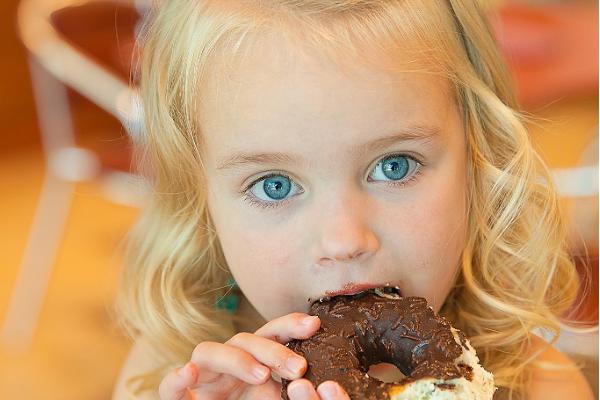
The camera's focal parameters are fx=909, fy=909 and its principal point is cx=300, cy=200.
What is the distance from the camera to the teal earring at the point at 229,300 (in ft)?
4.88

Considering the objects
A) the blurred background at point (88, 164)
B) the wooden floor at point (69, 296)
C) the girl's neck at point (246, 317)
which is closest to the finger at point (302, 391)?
the girl's neck at point (246, 317)

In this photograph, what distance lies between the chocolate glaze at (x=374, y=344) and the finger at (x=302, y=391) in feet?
0.07

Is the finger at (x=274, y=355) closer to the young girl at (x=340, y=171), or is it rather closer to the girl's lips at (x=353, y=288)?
the young girl at (x=340, y=171)

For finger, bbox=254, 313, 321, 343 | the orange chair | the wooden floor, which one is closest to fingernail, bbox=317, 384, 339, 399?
finger, bbox=254, 313, 321, 343

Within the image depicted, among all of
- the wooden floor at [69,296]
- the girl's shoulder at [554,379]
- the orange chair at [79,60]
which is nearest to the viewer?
the girl's shoulder at [554,379]

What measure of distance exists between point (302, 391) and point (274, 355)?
0.10 meters

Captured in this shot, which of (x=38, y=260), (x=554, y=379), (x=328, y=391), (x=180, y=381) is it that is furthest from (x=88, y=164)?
(x=328, y=391)

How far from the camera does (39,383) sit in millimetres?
2398

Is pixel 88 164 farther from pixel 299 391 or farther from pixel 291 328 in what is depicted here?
pixel 299 391

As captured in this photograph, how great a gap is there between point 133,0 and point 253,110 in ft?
3.07

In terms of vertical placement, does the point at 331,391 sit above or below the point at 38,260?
below

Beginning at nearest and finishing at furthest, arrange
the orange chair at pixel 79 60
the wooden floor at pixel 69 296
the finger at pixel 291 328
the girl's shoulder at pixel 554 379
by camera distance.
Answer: the finger at pixel 291 328
the girl's shoulder at pixel 554 379
the orange chair at pixel 79 60
the wooden floor at pixel 69 296

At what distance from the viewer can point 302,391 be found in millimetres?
959

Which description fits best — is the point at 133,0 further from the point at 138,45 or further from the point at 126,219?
the point at 126,219
